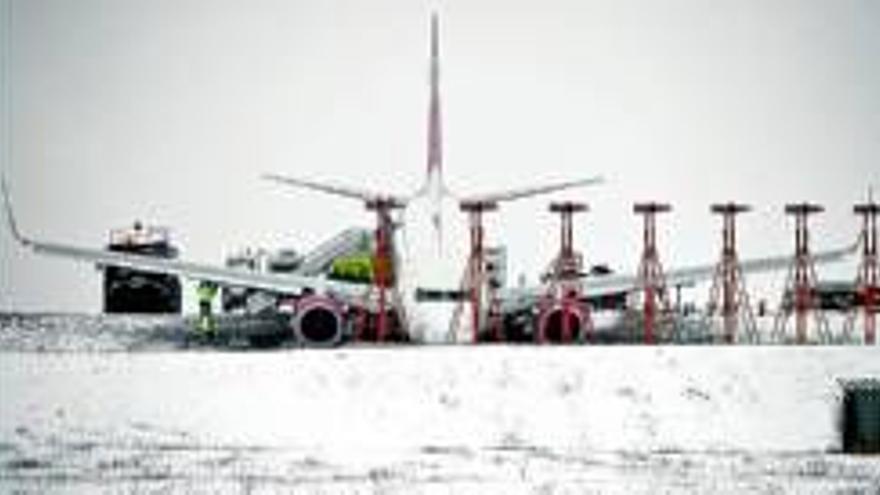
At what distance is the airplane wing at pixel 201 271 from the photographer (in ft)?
108

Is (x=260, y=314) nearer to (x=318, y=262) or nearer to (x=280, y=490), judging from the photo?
(x=318, y=262)

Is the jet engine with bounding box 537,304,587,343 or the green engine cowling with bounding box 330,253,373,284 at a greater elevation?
the green engine cowling with bounding box 330,253,373,284

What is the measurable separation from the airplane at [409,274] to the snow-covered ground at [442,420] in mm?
8773

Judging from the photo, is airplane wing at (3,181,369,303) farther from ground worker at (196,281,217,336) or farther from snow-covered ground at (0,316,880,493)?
snow-covered ground at (0,316,880,493)

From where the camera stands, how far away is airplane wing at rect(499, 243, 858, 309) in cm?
3509

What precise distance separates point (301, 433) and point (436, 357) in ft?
12.1

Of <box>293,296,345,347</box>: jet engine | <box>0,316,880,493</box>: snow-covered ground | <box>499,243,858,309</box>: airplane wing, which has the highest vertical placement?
<box>499,243,858,309</box>: airplane wing

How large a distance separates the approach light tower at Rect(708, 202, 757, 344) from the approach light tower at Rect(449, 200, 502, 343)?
4.93 meters

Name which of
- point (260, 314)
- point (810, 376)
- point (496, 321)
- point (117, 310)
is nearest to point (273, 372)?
point (810, 376)

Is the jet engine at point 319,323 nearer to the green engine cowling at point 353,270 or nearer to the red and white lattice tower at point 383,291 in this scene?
the red and white lattice tower at point 383,291

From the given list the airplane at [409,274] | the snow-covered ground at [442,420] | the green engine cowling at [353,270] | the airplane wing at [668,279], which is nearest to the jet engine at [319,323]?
the airplane at [409,274]

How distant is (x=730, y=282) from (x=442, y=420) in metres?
15.2

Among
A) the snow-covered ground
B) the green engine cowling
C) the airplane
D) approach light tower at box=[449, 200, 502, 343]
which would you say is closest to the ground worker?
the airplane

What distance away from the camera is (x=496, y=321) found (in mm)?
33938
